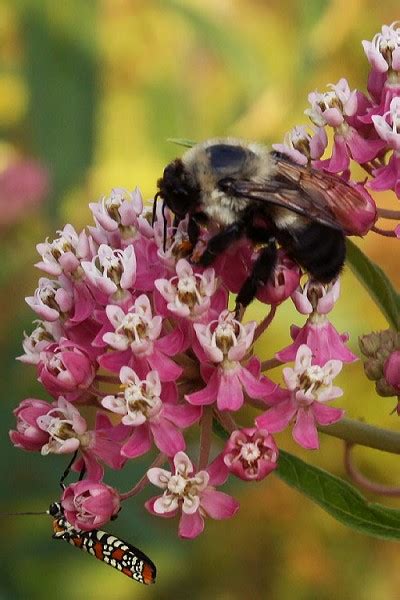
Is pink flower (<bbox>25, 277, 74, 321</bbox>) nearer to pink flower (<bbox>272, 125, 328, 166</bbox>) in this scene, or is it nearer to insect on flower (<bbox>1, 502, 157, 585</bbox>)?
insect on flower (<bbox>1, 502, 157, 585</bbox>)

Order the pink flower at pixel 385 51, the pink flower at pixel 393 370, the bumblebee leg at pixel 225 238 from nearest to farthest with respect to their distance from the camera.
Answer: the bumblebee leg at pixel 225 238
the pink flower at pixel 393 370
the pink flower at pixel 385 51

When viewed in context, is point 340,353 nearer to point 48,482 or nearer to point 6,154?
point 48,482

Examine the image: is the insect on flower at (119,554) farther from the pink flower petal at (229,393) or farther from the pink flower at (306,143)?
the pink flower at (306,143)

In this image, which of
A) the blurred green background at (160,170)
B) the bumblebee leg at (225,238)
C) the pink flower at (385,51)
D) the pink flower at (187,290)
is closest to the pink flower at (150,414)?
the pink flower at (187,290)

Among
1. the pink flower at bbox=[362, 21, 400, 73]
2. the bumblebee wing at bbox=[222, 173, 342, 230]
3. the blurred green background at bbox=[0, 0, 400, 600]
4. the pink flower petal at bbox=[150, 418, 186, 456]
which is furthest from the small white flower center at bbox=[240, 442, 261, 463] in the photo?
the blurred green background at bbox=[0, 0, 400, 600]

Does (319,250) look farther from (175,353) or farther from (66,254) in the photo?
(66,254)

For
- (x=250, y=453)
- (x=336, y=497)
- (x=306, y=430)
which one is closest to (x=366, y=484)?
(x=336, y=497)

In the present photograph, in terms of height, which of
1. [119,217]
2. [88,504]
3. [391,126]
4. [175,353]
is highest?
[391,126]
